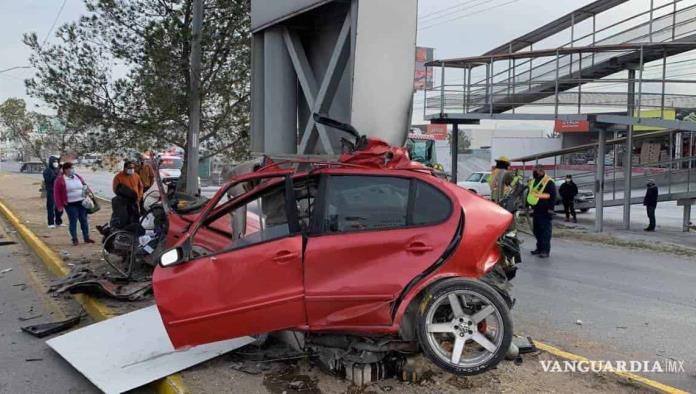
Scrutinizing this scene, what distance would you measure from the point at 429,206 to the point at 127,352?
2.88m

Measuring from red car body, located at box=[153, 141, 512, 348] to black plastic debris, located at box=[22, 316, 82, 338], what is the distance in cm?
225

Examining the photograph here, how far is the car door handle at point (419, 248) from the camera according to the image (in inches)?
159

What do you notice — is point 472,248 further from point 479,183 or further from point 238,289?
point 479,183

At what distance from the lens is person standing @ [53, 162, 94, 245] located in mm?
10727

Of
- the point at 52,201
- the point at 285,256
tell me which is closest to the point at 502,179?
the point at 285,256

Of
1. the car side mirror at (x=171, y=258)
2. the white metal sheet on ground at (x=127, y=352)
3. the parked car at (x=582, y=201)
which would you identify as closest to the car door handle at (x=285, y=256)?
the car side mirror at (x=171, y=258)

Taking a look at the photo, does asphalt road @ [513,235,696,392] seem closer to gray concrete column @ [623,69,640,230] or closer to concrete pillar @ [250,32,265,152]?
concrete pillar @ [250,32,265,152]

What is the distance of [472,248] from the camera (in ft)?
13.3

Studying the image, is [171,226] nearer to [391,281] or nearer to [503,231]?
[391,281]

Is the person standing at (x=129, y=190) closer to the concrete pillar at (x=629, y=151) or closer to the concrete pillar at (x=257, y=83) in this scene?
the concrete pillar at (x=257, y=83)

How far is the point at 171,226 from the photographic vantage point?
6879 mm

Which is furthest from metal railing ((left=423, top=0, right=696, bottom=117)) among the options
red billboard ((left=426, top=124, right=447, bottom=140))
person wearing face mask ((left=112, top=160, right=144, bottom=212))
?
red billboard ((left=426, top=124, right=447, bottom=140))

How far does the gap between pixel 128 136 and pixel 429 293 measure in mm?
8788

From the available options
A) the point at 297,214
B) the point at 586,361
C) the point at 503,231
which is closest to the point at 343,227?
the point at 297,214
